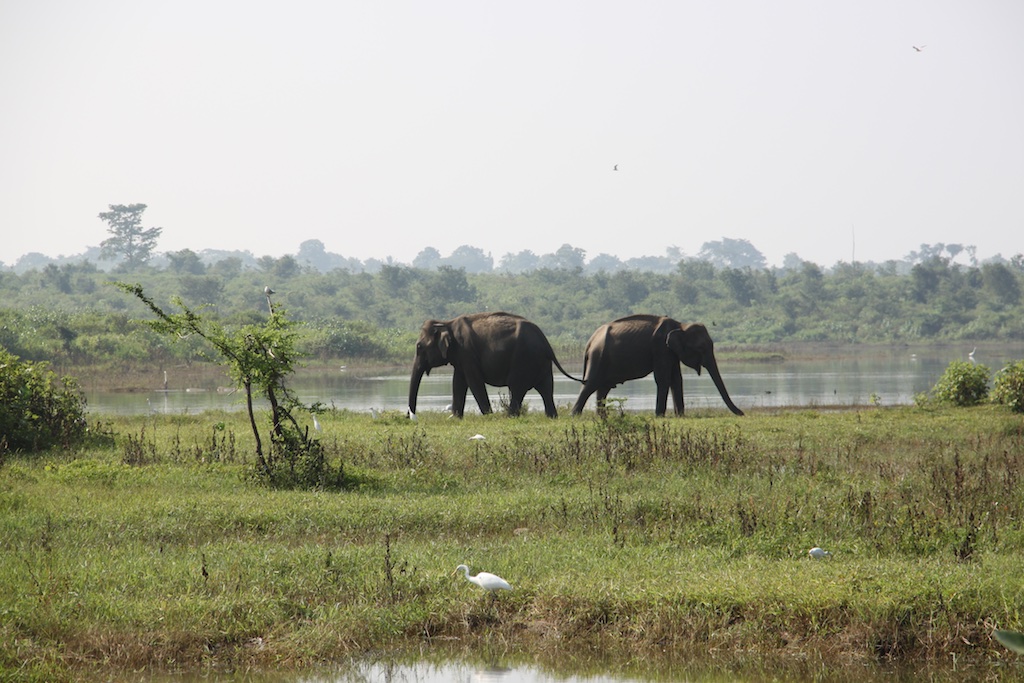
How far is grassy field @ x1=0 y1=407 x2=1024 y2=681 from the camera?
26.9 feet

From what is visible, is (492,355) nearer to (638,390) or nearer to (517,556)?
(517,556)

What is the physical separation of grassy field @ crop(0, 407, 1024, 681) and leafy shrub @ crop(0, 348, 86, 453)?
1.27 metres

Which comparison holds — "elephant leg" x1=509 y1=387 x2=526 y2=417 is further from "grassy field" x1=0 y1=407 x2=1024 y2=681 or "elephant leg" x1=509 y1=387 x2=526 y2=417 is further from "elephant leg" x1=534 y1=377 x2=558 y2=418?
"grassy field" x1=0 y1=407 x2=1024 y2=681

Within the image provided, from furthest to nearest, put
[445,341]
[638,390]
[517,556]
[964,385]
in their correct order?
[638,390], [445,341], [964,385], [517,556]

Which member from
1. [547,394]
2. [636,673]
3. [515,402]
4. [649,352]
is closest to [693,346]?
[649,352]

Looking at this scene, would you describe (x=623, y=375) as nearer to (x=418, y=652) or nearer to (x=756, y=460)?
(x=756, y=460)

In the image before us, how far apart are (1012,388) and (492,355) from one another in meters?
8.99

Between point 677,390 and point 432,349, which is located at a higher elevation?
point 432,349

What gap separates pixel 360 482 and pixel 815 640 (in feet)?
18.8

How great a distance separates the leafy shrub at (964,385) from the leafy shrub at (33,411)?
594 inches

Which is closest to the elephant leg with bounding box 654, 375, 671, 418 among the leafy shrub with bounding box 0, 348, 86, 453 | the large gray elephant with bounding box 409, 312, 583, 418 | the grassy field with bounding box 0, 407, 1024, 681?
the large gray elephant with bounding box 409, 312, 583, 418

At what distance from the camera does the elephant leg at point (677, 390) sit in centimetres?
2169

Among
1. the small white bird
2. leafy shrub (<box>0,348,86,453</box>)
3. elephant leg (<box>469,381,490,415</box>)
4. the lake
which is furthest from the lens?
the lake

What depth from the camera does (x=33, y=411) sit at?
1582 cm
